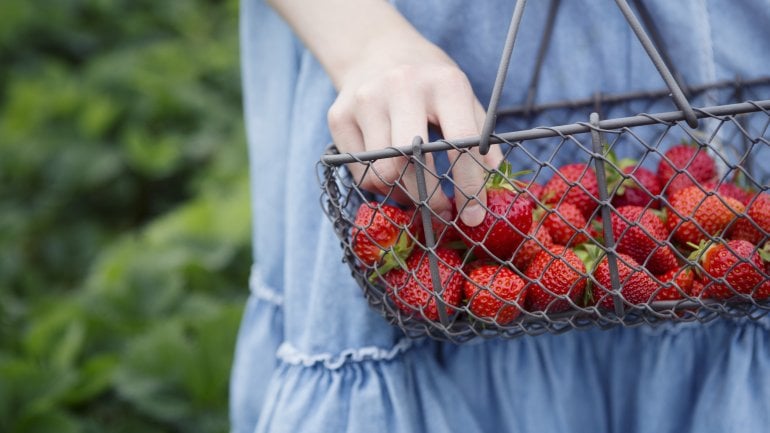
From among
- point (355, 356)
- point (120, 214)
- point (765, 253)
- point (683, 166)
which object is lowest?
point (355, 356)

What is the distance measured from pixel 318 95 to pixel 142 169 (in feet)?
6.25

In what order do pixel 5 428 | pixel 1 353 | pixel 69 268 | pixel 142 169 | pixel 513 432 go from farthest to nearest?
pixel 142 169, pixel 69 268, pixel 1 353, pixel 5 428, pixel 513 432

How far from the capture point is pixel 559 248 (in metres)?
0.74

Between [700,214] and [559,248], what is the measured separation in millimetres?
130

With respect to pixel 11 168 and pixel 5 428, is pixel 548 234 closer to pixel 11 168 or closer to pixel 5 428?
pixel 5 428

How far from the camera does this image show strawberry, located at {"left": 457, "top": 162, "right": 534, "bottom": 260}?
72cm

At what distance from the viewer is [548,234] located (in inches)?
30.5

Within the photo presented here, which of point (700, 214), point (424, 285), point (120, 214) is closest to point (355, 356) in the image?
point (424, 285)

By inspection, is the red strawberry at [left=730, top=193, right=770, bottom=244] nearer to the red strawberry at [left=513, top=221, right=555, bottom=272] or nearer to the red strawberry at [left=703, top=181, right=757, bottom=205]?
the red strawberry at [left=703, top=181, right=757, bottom=205]

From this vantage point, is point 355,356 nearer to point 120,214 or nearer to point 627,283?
point 627,283

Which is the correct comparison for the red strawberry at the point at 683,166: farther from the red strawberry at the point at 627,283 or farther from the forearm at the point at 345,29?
the forearm at the point at 345,29

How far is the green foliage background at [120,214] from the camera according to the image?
1606 millimetres

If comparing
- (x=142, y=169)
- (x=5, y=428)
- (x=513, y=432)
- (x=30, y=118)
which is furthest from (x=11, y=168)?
(x=513, y=432)

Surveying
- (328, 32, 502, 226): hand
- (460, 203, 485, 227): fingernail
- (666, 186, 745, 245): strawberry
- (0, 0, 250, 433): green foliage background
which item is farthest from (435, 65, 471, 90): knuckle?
(0, 0, 250, 433): green foliage background
